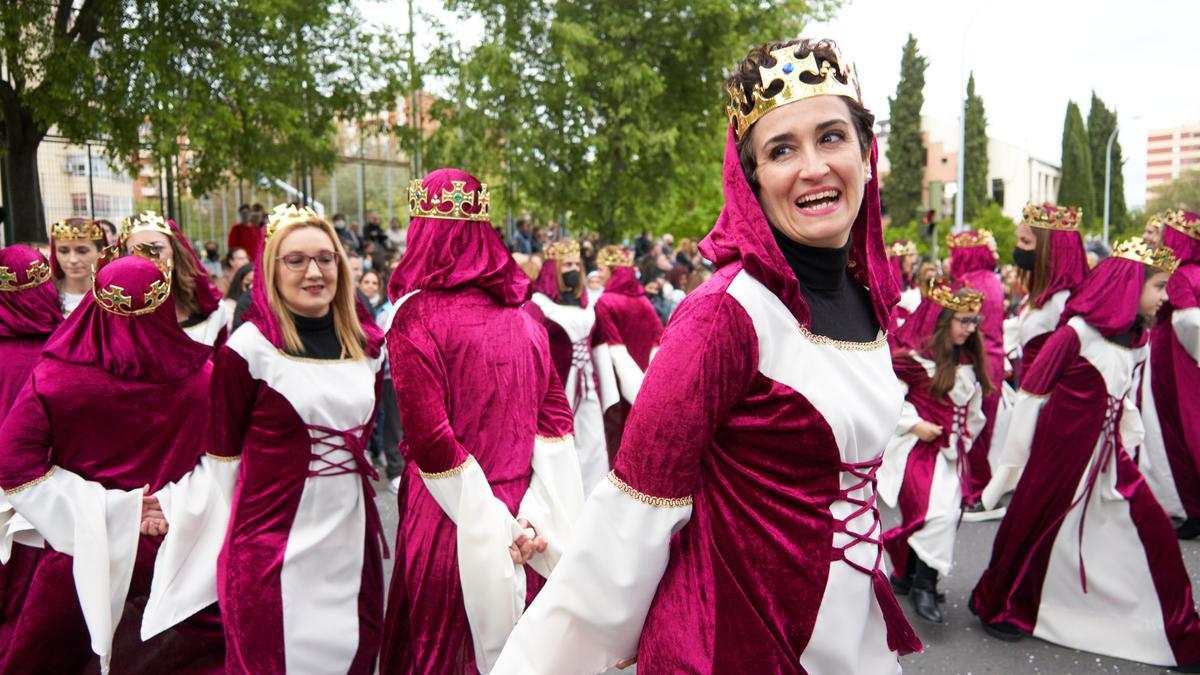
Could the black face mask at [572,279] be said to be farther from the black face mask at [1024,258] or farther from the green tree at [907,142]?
the green tree at [907,142]

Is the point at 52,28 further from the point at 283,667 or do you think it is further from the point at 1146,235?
the point at 1146,235

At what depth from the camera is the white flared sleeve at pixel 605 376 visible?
7.61m

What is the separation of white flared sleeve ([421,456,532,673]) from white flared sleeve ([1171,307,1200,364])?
617cm

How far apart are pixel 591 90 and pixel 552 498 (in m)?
16.6

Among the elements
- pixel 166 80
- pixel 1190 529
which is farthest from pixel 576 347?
pixel 166 80

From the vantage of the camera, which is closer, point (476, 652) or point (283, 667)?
point (476, 652)

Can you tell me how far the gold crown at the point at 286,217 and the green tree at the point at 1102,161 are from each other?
65.3m

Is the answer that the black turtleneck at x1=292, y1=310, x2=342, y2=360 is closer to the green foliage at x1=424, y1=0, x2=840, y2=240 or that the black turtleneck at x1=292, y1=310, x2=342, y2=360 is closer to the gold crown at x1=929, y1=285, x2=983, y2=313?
the gold crown at x1=929, y1=285, x2=983, y2=313

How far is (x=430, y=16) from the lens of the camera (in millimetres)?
18906

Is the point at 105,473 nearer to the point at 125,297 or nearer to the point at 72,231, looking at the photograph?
the point at 125,297

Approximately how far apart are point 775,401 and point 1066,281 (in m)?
5.76

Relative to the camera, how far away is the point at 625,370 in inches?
303

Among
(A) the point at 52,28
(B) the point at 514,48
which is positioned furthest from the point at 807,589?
(B) the point at 514,48

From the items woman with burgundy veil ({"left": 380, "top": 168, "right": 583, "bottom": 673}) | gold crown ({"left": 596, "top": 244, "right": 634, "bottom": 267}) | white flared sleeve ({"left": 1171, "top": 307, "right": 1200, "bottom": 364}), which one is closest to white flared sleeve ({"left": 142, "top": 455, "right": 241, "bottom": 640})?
woman with burgundy veil ({"left": 380, "top": 168, "right": 583, "bottom": 673})
